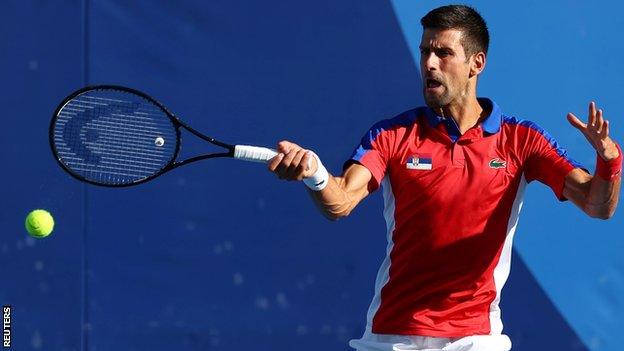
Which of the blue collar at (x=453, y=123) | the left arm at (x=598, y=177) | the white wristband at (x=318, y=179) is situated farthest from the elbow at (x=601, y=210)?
the white wristband at (x=318, y=179)

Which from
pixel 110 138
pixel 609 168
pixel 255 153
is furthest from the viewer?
pixel 110 138

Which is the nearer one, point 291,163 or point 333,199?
point 291,163

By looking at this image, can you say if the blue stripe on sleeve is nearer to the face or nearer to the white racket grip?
the face

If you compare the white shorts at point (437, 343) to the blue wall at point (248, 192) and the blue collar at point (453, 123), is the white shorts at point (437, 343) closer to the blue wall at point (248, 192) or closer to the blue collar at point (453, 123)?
the blue collar at point (453, 123)

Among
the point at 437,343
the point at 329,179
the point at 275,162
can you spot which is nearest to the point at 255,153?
the point at 275,162

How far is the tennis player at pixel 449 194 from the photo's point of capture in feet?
13.5

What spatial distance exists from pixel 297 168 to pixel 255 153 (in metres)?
0.15

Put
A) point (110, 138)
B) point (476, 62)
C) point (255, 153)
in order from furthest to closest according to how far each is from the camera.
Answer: point (110, 138)
point (476, 62)
point (255, 153)

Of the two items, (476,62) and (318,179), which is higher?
(476,62)

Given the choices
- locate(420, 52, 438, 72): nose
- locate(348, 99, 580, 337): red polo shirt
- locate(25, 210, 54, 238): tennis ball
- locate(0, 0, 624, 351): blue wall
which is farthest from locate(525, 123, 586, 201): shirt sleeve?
locate(25, 210, 54, 238): tennis ball

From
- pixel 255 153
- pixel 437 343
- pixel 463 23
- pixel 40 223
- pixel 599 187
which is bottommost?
pixel 437 343

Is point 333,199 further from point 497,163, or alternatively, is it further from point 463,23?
point 463,23

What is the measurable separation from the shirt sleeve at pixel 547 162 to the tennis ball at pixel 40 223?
206 cm

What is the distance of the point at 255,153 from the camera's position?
371cm
